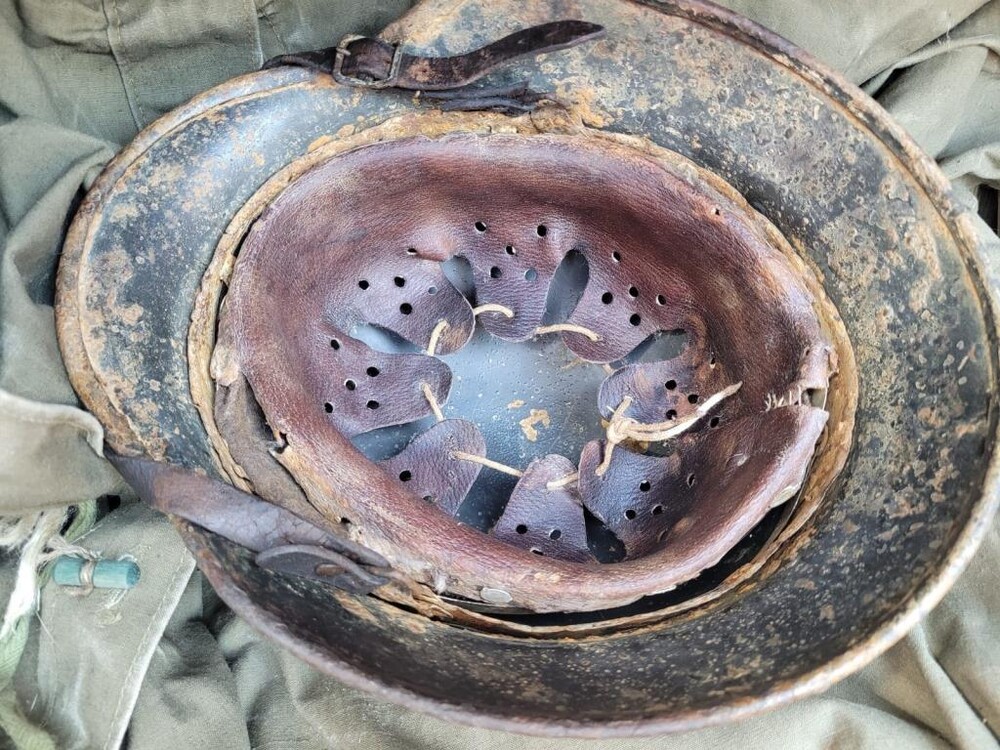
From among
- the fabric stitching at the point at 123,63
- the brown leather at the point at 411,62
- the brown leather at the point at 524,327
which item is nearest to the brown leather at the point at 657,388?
the brown leather at the point at 524,327

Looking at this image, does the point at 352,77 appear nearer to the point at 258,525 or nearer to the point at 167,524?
the point at 258,525

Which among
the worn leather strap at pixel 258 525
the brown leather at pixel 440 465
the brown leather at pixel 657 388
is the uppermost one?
the brown leather at pixel 657 388

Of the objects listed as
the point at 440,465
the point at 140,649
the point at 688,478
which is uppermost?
the point at 688,478

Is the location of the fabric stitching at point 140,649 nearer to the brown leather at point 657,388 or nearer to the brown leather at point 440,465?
the brown leather at point 440,465

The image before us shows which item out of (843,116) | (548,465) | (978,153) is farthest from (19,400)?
(978,153)

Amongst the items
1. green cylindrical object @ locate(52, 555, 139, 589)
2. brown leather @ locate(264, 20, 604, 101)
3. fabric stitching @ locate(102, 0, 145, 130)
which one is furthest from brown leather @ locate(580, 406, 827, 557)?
fabric stitching @ locate(102, 0, 145, 130)

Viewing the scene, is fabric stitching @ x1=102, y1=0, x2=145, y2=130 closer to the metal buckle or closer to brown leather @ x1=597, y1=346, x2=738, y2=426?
the metal buckle

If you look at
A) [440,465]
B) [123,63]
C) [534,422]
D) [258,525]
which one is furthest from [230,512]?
[123,63]
